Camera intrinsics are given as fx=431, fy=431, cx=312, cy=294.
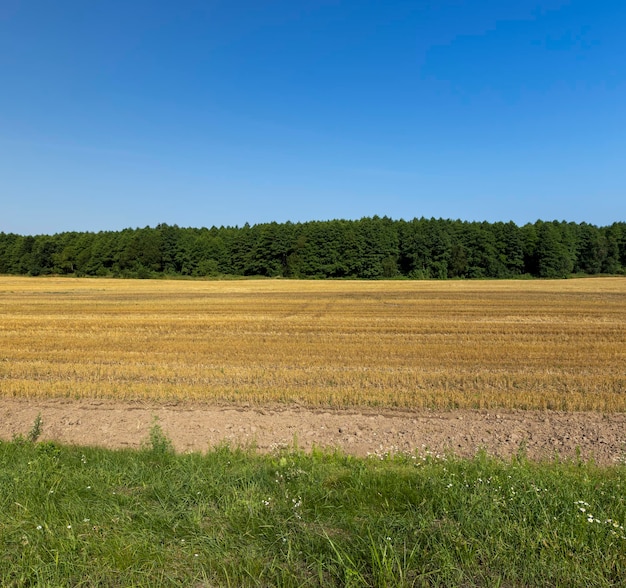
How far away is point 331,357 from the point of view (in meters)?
14.5

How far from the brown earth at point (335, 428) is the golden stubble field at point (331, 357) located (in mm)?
707

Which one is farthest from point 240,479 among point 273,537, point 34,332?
point 34,332

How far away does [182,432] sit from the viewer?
781cm

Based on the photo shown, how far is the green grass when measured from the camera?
2908mm

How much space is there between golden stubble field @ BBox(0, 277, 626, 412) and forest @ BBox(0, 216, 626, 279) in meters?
64.5

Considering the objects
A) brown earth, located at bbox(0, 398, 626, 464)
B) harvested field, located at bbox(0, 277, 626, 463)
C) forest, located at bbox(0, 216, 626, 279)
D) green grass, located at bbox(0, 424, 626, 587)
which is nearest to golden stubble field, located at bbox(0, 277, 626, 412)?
harvested field, located at bbox(0, 277, 626, 463)

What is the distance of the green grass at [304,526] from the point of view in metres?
2.91

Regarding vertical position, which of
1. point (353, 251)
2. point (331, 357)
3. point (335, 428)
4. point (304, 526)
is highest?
point (353, 251)

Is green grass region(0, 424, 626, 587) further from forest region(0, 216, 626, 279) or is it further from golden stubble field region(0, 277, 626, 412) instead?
forest region(0, 216, 626, 279)

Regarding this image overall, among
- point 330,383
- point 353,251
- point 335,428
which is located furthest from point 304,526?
point 353,251

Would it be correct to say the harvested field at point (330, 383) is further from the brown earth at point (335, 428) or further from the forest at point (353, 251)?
the forest at point (353, 251)

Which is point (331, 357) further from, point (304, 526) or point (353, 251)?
point (353, 251)

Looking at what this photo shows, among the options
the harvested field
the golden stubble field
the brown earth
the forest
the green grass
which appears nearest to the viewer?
the green grass

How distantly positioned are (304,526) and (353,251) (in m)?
89.1
